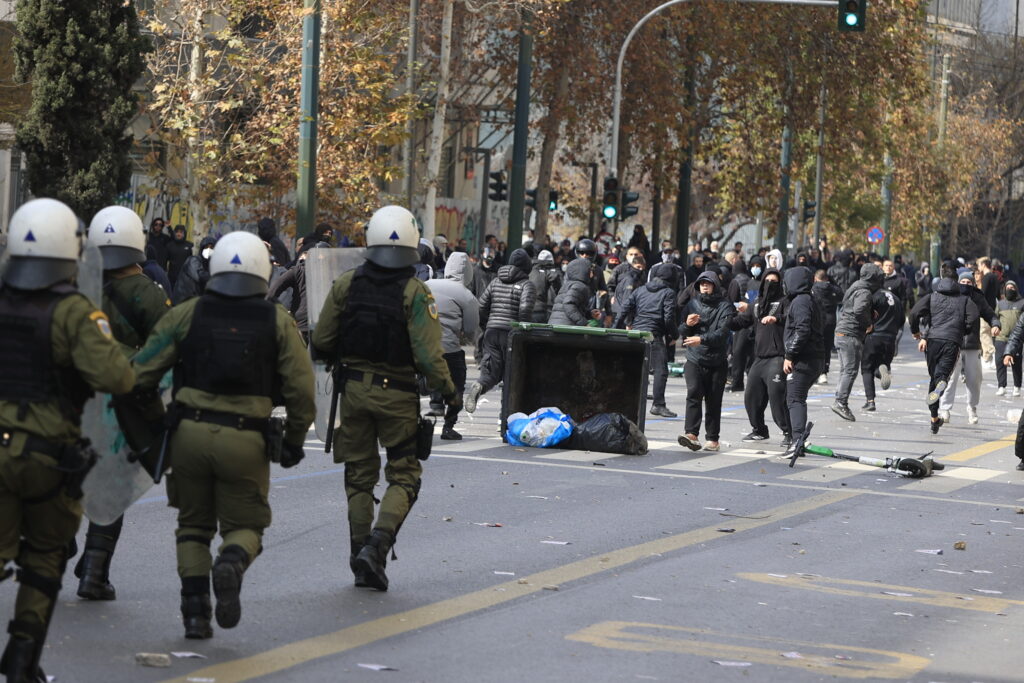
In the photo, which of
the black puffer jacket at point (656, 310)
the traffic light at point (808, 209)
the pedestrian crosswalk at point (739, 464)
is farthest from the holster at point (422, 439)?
the traffic light at point (808, 209)

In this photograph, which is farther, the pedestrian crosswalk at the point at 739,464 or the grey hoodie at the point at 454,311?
the grey hoodie at the point at 454,311

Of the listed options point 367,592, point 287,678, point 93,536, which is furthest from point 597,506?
point 287,678

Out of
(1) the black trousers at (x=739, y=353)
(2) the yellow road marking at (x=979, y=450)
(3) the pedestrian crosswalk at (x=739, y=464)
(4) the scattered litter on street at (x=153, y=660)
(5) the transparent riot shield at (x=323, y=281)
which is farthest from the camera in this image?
(1) the black trousers at (x=739, y=353)

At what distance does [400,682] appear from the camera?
6.55 meters

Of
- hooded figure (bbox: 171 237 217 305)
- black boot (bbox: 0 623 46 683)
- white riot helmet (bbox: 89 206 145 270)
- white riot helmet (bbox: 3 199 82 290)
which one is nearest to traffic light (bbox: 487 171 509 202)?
hooded figure (bbox: 171 237 217 305)

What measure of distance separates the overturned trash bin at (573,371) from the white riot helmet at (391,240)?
281 inches

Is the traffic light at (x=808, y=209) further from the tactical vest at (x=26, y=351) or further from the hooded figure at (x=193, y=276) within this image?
the tactical vest at (x=26, y=351)

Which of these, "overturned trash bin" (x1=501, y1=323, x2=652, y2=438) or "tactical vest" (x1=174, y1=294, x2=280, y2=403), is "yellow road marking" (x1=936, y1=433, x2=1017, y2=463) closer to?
"overturned trash bin" (x1=501, y1=323, x2=652, y2=438)

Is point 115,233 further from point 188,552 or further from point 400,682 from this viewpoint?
point 400,682

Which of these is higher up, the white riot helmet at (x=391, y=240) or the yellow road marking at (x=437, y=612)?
the white riot helmet at (x=391, y=240)

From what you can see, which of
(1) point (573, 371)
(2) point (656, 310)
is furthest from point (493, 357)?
(2) point (656, 310)

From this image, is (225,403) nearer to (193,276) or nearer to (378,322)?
(378,322)

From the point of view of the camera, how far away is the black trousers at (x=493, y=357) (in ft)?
56.3

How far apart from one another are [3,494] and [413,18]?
21049 mm
